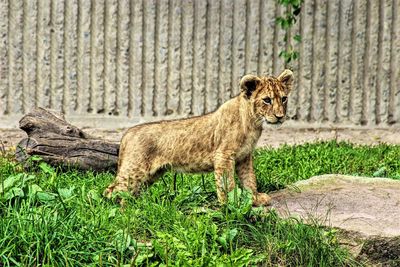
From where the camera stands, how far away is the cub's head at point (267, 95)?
6.40 m

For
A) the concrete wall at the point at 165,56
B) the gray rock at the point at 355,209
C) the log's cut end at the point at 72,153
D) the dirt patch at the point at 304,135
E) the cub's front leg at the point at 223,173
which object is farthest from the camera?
the concrete wall at the point at 165,56

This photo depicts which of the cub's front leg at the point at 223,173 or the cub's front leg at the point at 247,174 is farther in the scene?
the cub's front leg at the point at 247,174

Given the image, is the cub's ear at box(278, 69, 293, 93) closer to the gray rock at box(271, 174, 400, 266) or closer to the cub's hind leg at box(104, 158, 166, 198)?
the gray rock at box(271, 174, 400, 266)

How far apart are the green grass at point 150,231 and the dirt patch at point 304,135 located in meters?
4.05

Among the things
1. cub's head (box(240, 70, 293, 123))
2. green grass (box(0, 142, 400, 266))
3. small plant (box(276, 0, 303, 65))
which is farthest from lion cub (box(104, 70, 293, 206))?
small plant (box(276, 0, 303, 65))

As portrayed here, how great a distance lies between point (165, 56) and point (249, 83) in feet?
15.5

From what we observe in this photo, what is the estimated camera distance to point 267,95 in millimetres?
6430

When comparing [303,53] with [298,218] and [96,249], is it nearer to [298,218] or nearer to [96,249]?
[298,218]

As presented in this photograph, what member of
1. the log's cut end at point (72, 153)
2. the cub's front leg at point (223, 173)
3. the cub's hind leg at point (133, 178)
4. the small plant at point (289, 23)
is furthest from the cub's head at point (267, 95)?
the small plant at point (289, 23)

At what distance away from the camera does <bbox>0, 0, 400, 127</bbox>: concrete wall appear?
1110 centimetres

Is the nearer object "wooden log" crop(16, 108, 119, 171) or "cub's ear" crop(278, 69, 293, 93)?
"cub's ear" crop(278, 69, 293, 93)

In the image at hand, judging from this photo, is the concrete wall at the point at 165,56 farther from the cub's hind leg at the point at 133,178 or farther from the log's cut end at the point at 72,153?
the cub's hind leg at the point at 133,178

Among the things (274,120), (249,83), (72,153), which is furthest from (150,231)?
(72,153)

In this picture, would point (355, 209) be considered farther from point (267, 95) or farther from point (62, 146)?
point (62, 146)
